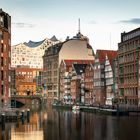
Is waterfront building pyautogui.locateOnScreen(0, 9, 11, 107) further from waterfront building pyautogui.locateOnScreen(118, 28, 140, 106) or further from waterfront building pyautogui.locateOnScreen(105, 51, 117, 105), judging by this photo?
waterfront building pyautogui.locateOnScreen(105, 51, 117, 105)

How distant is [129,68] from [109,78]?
18336 millimetres

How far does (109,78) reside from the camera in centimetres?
16938

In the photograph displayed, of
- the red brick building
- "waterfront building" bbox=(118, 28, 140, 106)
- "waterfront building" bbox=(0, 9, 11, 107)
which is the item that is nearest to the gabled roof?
the red brick building

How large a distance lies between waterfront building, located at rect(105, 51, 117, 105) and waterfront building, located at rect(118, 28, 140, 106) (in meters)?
6.22

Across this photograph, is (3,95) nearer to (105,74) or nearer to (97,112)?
(97,112)

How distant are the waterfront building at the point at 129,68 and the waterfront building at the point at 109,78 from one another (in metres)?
6.22

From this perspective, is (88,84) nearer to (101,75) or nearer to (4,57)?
(101,75)

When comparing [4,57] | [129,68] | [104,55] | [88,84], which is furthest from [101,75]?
[4,57]

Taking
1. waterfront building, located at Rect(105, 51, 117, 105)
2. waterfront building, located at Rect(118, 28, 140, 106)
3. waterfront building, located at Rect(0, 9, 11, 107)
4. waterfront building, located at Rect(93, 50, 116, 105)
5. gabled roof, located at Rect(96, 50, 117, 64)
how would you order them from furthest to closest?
waterfront building, located at Rect(93, 50, 116, 105), gabled roof, located at Rect(96, 50, 117, 64), waterfront building, located at Rect(105, 51, 117, 105), waterfront building, located at Rect(118, 28, 140, 106), waterfront building, located at Rect(0, 9, 11, 107)

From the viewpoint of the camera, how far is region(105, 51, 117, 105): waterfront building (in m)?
166

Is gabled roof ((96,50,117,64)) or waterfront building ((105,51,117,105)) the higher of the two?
gabled roof ((96,50,117,64))

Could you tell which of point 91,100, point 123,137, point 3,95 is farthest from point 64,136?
point 91,100

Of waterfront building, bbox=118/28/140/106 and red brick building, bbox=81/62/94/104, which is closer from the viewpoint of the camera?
waterfront building, bbox=118/28/140/106

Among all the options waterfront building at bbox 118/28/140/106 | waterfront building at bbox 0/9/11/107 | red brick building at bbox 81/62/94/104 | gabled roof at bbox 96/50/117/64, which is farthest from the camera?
red brick building at bbox 81/62/94/104
